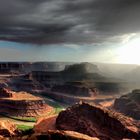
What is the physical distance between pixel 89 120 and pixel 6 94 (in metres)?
71.3

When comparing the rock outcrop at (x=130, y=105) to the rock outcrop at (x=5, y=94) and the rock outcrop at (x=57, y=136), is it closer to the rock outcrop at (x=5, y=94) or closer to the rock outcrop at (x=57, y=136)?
the rock outcrop at (x=5, y=94)

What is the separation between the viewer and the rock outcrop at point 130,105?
414 ft

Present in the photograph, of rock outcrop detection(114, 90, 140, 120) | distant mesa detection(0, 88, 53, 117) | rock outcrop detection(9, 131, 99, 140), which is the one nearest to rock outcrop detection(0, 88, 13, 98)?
distant mesa detection(0, 88, 53, 117)

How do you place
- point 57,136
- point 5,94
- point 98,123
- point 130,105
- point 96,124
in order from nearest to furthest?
point 57,136
point 96,124
point 98,123
point 130,105
point 5,94

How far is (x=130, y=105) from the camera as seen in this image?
134 meters

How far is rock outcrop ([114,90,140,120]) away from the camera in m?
126

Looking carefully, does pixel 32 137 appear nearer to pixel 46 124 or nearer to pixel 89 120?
pixel 89 120

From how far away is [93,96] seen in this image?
191375 mm

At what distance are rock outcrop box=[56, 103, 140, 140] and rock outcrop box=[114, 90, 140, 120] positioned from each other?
44834 millimetres

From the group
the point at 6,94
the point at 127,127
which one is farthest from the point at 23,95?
the point at 127,127

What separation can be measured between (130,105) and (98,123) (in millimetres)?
57410

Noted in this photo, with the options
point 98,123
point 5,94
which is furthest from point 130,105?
point 5,94

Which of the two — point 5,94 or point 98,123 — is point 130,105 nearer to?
point 98,123

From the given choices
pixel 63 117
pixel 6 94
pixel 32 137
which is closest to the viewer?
pixel 32 137
